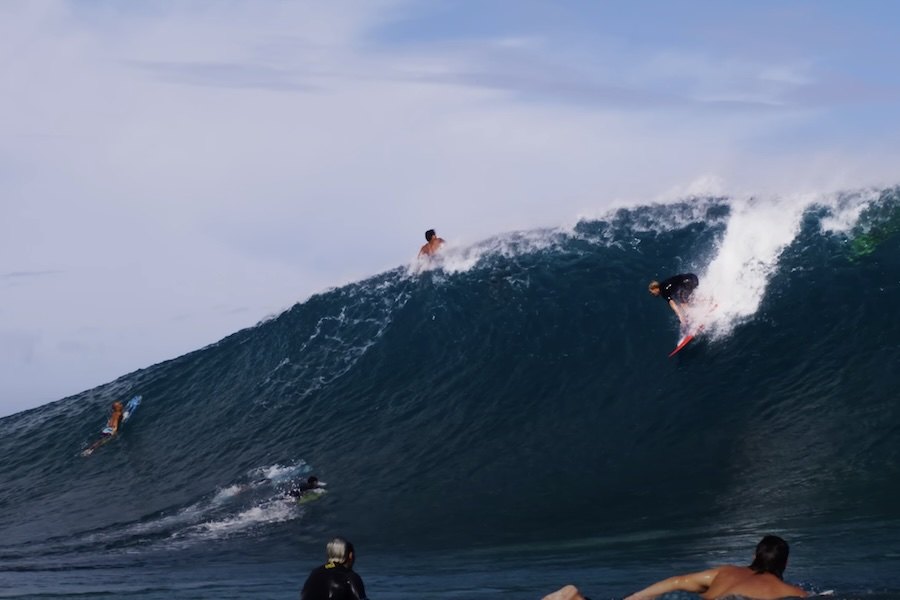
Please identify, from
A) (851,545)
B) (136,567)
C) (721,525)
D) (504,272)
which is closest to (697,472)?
(721,525)

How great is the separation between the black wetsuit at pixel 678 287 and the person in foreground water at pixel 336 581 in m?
11.6

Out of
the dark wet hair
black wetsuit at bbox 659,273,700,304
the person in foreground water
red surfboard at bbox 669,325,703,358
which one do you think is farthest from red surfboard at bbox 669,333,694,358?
the person in foreground water

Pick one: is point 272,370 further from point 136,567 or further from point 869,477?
point 869,477

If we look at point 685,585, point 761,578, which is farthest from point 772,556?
point 685,585

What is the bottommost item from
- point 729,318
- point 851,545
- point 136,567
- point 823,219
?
point 851,545

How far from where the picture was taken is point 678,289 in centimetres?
1839

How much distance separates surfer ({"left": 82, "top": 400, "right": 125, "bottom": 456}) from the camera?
23.6m

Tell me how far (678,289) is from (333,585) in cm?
1203

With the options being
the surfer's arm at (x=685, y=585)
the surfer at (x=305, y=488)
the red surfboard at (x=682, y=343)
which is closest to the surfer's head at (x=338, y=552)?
the surfer's arm at (x=685, y=585)

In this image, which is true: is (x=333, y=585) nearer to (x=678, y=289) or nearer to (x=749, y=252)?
(x=678, y=289)

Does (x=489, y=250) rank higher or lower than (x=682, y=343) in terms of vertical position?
higher

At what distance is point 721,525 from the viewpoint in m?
11.6

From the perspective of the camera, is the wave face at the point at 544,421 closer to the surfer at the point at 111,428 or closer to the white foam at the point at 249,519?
the white foam at the point at 249,519

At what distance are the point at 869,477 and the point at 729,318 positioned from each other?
6.14m
